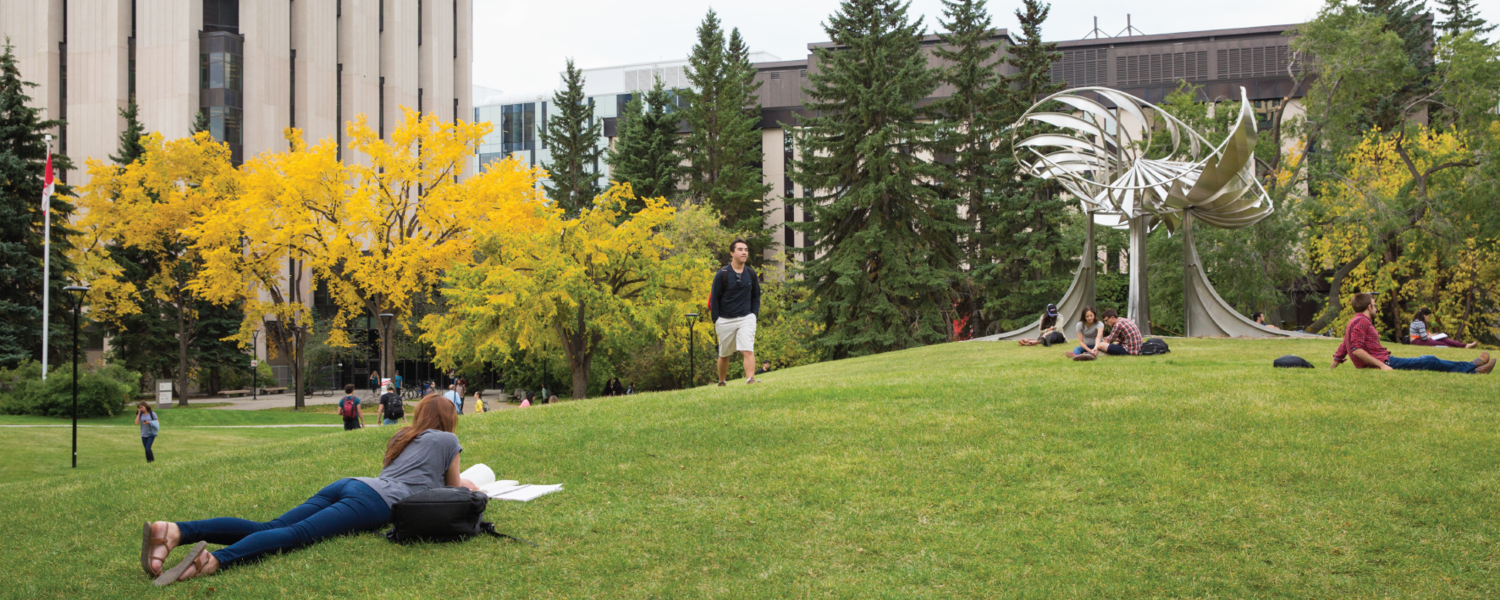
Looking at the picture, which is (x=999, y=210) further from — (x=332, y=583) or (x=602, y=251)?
(x=332, y=583)

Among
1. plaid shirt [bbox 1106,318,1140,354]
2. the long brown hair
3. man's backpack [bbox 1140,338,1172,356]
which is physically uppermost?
plaid shirt [bbox 1106,318,1140,354]

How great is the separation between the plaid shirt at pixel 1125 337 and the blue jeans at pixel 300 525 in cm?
1526

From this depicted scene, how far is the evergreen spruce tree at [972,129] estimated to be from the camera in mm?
42781

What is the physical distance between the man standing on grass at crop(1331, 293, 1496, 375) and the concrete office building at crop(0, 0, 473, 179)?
48522 mm

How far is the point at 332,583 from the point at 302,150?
125ft

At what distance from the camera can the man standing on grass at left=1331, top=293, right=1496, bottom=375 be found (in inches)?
524

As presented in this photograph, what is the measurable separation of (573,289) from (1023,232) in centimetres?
2065

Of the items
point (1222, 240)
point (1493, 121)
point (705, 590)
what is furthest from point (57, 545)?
point (1493, 121)

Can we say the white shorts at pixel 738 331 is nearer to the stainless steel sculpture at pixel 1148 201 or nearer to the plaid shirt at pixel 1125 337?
the plaid shirt at pixel 1125 337

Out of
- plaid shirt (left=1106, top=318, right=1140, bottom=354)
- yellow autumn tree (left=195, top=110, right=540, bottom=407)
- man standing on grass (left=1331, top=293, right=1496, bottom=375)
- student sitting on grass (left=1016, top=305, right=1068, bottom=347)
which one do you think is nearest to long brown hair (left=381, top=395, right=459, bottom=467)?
man standing on grass (left=1331, top=293, right=1496, bottom=375)

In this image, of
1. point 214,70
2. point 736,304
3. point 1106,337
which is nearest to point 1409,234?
point 1106,337

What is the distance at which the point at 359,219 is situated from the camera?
122 feet

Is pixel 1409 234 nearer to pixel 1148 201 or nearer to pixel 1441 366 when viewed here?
pixel 1148 201

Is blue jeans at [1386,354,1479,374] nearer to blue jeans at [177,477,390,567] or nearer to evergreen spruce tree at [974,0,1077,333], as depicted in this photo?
blue jeans at [177,477,390,567]
